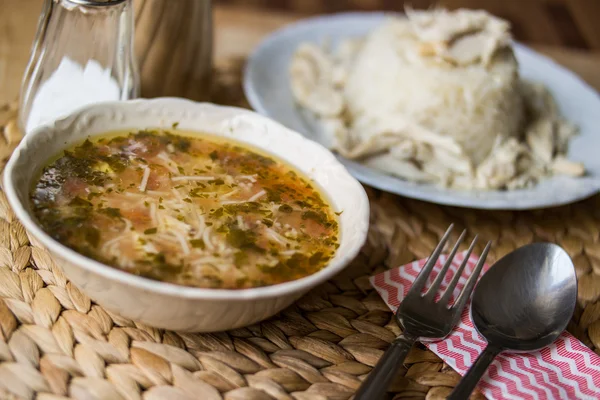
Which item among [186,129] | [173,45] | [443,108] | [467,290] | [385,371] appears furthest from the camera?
[443,108]

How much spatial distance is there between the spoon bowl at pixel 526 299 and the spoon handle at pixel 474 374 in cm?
4

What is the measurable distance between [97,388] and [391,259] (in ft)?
2.52

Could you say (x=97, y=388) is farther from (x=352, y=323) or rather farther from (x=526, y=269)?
(x=526, y=269)

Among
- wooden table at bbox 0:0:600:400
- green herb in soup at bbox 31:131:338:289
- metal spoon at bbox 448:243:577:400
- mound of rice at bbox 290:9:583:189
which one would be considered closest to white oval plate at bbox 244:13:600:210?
mound of rice at bbox 290:9:583:189

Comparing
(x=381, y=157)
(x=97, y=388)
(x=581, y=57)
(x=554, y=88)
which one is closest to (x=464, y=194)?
(x=381, y=157)

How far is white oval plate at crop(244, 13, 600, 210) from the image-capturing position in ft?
5.60

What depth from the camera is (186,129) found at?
60.5 inches

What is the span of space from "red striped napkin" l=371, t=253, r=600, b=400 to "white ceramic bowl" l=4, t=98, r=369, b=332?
11.1 inches

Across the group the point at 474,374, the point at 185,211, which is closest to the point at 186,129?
the point at 185,211

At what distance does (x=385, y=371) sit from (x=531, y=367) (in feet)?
1.09

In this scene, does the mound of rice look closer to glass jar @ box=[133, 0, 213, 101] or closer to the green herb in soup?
glass jar @ box=[133, 0, 213, 101]

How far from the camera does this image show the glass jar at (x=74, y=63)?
60.8 inches

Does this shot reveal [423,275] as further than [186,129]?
No

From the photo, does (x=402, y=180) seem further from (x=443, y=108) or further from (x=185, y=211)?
(x=185, y=211)
